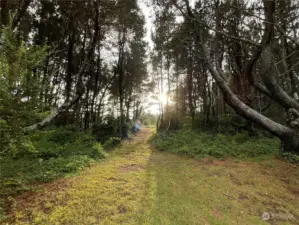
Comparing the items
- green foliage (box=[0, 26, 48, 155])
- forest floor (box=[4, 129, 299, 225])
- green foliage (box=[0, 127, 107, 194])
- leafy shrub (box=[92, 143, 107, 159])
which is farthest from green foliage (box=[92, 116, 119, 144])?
green foliage (box=[0, 26, 48, 155])

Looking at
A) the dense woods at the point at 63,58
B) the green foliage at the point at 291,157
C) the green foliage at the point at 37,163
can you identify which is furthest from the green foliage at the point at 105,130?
the green foliage at the point at 291,157

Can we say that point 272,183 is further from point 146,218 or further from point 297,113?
point 146,218

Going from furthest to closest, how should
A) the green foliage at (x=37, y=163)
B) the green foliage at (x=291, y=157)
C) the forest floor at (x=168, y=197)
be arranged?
the green foliage at (x=291, y=157)
the green foliage at (x=37, y=163)
the forest floor at (x=168, y=197)

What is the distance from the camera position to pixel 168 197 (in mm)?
2752

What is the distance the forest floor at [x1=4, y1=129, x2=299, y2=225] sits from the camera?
2.17 m

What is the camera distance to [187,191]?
2986 mm

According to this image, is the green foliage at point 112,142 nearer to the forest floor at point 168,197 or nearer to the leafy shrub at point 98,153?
the leafy shrub at point 98,153

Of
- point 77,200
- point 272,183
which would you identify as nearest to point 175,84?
point 272,183

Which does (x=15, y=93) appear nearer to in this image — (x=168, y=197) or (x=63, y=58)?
(x=168, y=197)

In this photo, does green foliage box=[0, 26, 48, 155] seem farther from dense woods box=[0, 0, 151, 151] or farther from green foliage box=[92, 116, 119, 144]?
green foliage box=[92, 116, 119, 144]

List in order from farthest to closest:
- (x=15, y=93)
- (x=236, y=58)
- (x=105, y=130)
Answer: (x=105, y=130) → (x=236, y=58) → (x=15, y=93)

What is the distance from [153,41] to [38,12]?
8084mm

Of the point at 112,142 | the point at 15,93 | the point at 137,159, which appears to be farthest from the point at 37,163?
the point at 112,142

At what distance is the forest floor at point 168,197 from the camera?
2.17m
